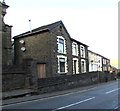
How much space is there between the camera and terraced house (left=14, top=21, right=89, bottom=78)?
23.7 m

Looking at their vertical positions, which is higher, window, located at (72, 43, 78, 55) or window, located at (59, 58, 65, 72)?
window, located at (72, 43, 78, 55)

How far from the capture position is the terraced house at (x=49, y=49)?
2367 cm

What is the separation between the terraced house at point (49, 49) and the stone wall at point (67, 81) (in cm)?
225

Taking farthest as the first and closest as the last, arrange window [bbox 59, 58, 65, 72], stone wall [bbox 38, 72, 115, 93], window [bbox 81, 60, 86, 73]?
window [bbox 81, 60, 86, 73]
window [bbox 59, 58, 65, 72]
stone wall [bbox 38, 72, 115, 93]

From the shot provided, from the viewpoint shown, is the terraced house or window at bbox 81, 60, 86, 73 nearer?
the terraced house

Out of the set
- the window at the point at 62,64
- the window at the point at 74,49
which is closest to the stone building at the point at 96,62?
the window at the point at 74,49

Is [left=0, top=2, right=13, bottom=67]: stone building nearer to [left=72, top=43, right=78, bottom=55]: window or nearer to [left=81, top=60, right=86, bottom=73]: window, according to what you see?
[left=72, top=43, right=78, bottom=55]: window

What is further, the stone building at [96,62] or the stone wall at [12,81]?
the stone building at [96,62]

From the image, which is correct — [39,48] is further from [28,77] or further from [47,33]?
[28,77]

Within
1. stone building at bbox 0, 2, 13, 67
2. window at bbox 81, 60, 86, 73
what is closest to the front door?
stone building at bbox 0, 2, 13, 67

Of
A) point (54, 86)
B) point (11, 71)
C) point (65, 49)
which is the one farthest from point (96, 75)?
point (11, 71)

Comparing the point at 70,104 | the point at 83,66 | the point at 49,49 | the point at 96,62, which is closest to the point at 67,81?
the point at 49,49

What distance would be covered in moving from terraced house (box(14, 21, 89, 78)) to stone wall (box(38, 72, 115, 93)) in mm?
2254

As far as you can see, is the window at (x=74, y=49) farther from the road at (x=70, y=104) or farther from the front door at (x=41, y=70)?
the road at (x=70, y=104)
